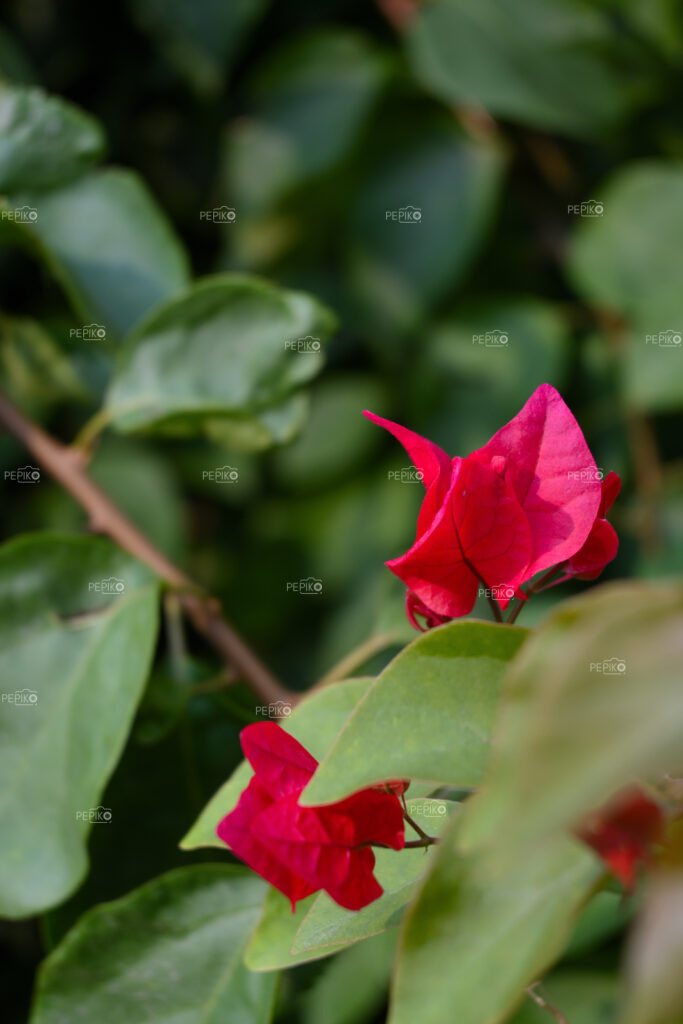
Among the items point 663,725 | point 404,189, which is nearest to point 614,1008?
point 663,725

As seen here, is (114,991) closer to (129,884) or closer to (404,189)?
(129,884)

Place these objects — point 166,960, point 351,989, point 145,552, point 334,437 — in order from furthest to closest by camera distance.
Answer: point 334,437
point 351,989
point 145,552
point 166,960

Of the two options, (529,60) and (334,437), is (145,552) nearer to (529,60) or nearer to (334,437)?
(334,437)

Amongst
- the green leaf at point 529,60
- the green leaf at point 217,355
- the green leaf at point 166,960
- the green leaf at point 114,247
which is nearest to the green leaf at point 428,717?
the green leaf at point 166,960

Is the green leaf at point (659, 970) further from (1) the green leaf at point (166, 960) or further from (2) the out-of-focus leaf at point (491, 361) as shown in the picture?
(2) the out-of-focus leaf at point (491, 361)

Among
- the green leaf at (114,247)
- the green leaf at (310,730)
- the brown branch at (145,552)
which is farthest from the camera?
the green leaf at (114,247)

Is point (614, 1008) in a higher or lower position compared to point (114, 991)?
lower

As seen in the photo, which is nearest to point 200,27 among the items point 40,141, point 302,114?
point 302,114
